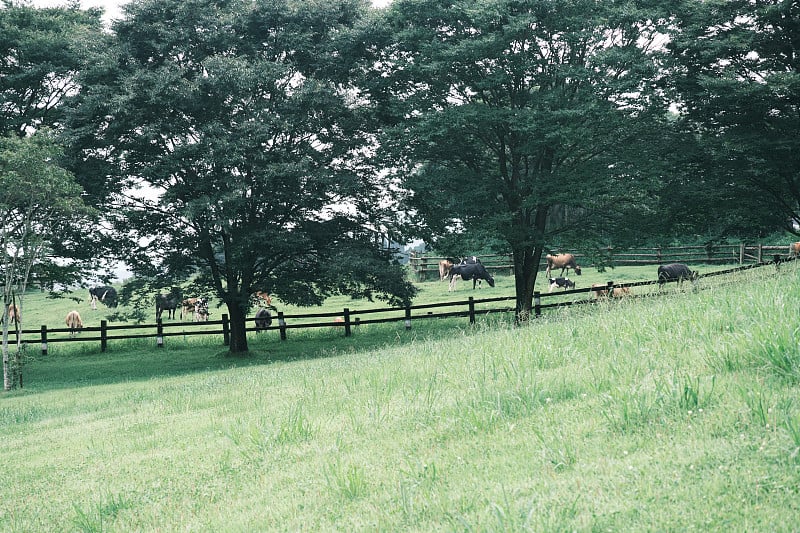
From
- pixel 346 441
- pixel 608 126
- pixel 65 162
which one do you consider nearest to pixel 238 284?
pixel 65 162

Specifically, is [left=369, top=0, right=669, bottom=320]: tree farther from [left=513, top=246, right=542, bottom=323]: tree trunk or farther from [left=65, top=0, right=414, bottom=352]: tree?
[left=65, top=0, right=414, bottom=352]: tree

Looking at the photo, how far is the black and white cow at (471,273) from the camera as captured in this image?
118 ft

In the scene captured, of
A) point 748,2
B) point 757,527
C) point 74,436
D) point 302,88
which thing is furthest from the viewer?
point 748,2

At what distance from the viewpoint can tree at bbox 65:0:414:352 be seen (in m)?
19.5

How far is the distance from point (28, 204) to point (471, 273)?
77.0ft

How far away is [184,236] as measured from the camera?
22141mm

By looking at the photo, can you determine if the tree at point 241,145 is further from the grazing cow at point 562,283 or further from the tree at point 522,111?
the grazing cow at point 562,283

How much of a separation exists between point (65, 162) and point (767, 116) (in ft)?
79.1

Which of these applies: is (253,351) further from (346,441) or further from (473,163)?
(346,441)

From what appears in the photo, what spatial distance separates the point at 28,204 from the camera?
19.1 metres

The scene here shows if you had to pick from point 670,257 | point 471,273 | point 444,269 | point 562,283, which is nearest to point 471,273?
point 471,273

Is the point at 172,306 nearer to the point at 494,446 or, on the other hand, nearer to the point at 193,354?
the point at 193,354

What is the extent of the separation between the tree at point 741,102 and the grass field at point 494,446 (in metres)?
15.4

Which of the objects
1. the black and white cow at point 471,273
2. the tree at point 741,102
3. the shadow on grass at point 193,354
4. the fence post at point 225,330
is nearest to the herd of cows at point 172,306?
the fence post at point 225,330
